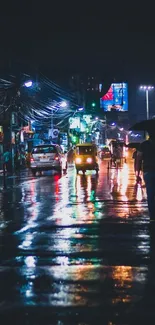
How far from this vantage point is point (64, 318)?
5.39 m

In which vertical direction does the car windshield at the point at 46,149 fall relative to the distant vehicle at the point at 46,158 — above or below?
above

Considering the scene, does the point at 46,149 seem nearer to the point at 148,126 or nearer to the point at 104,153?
the point at 148,126

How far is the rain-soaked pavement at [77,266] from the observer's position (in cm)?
562

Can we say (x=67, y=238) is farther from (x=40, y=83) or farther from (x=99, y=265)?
(x=40, y=83)

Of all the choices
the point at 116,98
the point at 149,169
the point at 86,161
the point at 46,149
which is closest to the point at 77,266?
the point at 149,169

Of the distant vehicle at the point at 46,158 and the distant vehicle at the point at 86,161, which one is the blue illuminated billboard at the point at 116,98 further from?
the distant vehicle at the point at 46,158

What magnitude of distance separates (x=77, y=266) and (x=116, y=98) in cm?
11608

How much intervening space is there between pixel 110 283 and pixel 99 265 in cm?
105

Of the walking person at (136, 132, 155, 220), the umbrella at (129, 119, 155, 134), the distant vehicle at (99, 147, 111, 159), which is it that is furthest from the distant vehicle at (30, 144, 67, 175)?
the distant vehicle at (99, 147, 111, 159)

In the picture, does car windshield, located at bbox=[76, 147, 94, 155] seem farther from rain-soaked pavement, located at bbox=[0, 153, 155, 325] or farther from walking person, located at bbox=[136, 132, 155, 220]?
walking person, located at bbox=[136, 132, 155, 220]

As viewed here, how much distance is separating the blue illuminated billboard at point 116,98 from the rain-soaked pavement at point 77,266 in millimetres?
102504

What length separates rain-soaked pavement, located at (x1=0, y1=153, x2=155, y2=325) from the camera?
18.4ft

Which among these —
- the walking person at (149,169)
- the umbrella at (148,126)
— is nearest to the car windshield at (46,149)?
the umbrella at (148,126)

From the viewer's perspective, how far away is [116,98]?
12244 cm
